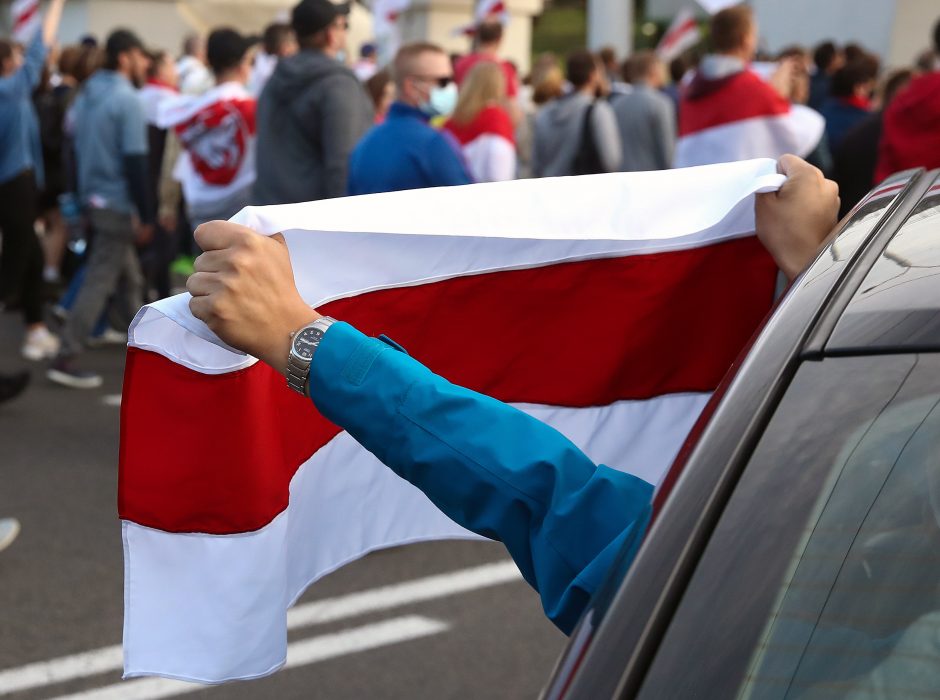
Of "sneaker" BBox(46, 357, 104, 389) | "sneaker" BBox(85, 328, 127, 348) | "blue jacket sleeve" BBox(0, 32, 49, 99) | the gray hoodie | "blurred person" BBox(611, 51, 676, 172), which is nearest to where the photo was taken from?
"sneaker" BBox(46, 357, 104, 389)

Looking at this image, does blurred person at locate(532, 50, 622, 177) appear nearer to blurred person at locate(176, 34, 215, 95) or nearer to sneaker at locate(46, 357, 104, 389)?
blurred person at locate(176, 34, 215, 95)

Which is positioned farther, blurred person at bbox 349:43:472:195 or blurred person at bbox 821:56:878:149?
blurred person at bbox 821:56:878:149

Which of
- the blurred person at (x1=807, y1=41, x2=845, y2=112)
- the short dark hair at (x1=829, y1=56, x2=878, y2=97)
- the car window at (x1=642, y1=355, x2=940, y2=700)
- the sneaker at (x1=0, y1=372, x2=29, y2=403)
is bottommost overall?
the sneaker at (x1=0, y1=372, x2=29, y2=403)

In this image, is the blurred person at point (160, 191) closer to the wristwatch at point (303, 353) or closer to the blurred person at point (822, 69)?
the blurred person at point (822, 69)

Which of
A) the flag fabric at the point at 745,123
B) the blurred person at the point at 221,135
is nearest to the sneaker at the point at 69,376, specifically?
the blurred person at the point at 221,135

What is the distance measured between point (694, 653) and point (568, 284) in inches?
54.3

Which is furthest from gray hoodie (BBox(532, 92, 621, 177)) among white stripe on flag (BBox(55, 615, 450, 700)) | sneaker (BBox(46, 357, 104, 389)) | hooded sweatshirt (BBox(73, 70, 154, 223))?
white stripe on flag (BBox(55, 615, 450, 700))

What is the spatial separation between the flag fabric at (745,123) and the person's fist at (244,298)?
184 inches

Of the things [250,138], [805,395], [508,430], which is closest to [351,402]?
[508,430]

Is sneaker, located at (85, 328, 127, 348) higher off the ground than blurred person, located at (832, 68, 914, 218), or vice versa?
blurred person, located at (832, 68, 914, 218)

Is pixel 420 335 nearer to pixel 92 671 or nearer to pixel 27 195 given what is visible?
pixel 92 671

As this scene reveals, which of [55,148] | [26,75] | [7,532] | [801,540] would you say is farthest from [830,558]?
[55,148]

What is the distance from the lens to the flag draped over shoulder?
1.99m

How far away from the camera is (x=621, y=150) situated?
8.32 m
